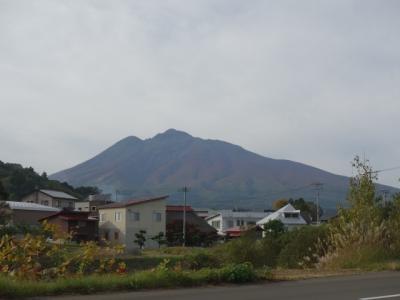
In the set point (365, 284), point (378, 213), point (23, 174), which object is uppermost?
point (23, 174)

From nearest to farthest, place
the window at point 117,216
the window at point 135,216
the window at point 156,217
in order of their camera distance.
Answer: the window at point 135,216 → the window at point 117,216 → the window at point 156,217

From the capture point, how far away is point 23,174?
10112 centimetres

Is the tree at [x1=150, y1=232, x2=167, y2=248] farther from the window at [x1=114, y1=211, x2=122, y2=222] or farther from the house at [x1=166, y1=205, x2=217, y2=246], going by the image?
the window at [x1=114, y1=211, x2=122, y2=222]

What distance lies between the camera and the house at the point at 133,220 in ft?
232

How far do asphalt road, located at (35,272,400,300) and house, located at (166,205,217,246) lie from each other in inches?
2139

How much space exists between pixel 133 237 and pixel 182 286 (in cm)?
5863

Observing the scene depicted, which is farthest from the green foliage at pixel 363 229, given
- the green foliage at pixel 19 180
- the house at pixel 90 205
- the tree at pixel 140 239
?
the green foliage at pixel 19 180

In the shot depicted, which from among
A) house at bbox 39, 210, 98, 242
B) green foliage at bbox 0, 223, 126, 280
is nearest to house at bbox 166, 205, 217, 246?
house at bbox 39, 210, 98, 242

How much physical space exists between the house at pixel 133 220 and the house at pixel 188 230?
4.93ft

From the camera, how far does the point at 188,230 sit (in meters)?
70.4

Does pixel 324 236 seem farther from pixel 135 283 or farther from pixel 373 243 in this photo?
pixel 135 283

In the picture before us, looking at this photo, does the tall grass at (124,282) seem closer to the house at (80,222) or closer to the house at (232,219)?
the house at (80,222)

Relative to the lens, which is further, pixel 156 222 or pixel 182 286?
pixel 156 222

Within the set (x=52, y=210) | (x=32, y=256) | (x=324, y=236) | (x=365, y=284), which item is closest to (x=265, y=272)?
(x=365, y=284)
